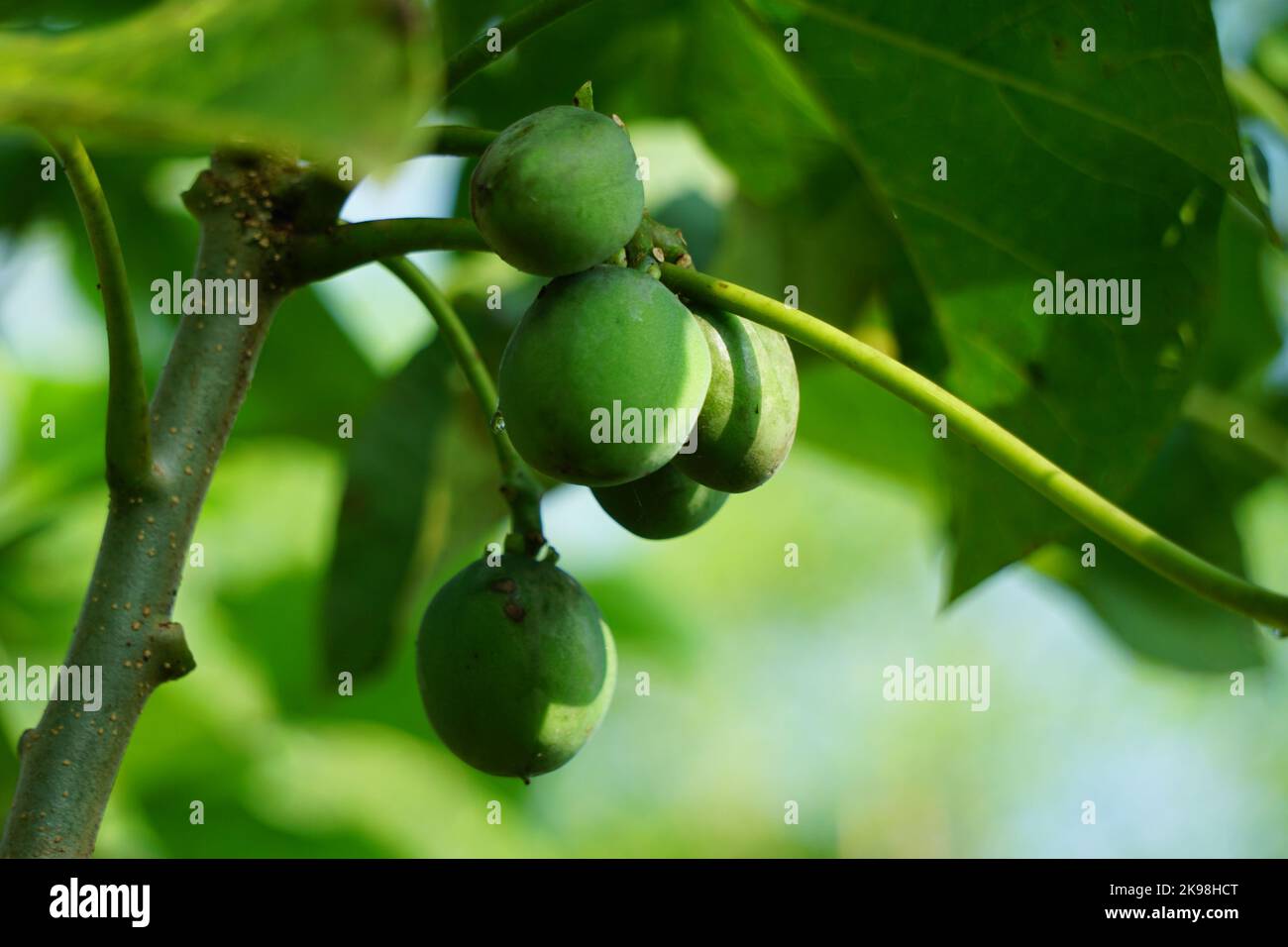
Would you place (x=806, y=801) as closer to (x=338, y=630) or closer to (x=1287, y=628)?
(x=338, y=630)

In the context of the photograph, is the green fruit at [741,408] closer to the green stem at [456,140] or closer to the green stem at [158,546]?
the green stem at [456,140]

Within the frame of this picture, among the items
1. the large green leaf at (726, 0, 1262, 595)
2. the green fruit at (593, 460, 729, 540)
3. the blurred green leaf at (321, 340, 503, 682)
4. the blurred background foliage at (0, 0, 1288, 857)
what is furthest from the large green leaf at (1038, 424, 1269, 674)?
the green fruit at (593, 460, 729, 540)

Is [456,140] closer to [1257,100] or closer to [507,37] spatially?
[507,37]

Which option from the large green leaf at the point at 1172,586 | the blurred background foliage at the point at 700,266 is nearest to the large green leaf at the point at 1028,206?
the blurred background foliage at the point at 700,266

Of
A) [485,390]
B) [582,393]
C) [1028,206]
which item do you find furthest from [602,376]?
[1028,206]

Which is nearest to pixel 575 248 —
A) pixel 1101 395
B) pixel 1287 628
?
pixel 1287 628

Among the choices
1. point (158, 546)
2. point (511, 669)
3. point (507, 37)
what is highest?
point (507, 37)

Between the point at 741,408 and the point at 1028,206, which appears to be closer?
the point at 741,408
